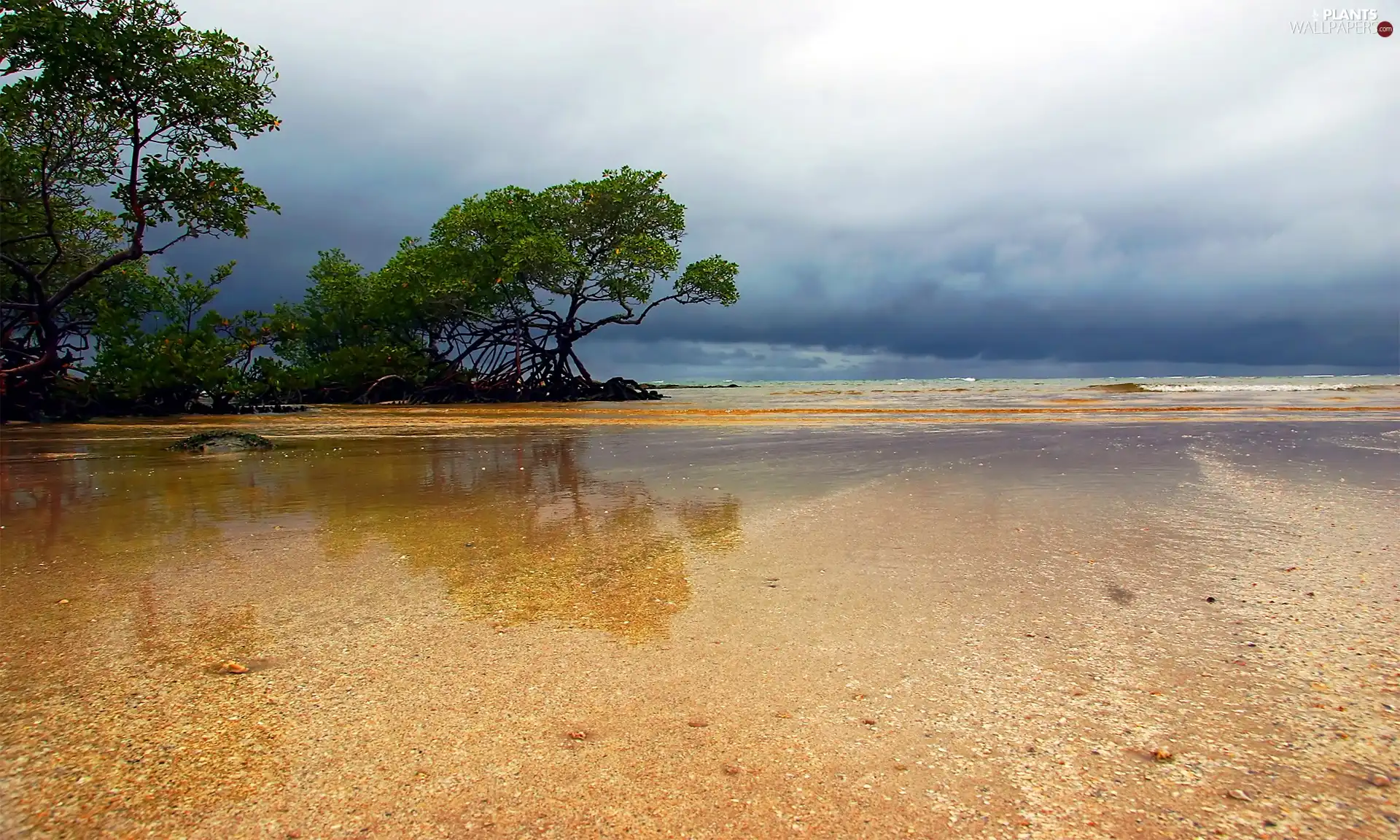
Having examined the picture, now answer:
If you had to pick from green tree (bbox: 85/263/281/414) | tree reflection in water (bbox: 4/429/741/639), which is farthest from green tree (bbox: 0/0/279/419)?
tree reflection in water (bbox: 4/429/741/639)

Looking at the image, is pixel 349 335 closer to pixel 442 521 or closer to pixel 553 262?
pixel 553 262

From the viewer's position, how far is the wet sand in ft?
4.65

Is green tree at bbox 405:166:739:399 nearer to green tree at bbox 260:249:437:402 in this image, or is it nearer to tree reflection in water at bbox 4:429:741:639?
green tree at bbox 260:249:437:402

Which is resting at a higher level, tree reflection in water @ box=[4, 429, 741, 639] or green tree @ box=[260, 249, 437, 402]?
green tree @ box=[260, 249, 437, 402]

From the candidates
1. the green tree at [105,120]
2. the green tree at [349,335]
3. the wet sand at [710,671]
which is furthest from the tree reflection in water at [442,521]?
the green tree at [349,335]

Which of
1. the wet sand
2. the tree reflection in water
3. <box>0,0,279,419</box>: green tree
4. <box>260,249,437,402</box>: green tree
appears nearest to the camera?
the wet sand

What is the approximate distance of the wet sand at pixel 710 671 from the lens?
1418 mm

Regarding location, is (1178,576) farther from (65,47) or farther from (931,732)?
(65,47)

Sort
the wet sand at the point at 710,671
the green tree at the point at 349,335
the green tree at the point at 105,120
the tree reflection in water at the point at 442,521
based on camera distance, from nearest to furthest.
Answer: the wet sand at the point at 710,671, the tree reflection in water at the point at 442,521, the green tree at the point at 105,120, the green tree at the point at 349,335

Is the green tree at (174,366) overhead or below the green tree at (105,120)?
below

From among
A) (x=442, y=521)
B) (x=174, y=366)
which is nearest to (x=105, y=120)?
(x=174, y=366)

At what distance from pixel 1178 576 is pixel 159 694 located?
11.8 ft

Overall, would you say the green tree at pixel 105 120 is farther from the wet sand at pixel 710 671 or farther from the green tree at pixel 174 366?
the wet sand at pixel 710 671

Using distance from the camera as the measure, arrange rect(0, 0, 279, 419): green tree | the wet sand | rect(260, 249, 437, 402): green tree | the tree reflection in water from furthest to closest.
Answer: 1. rect(260, 249, 437, 402): green tree
2. rect(0, 0, 279, 419): green tree
3. the tree reflection in water
4. the wet sand
